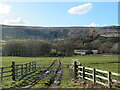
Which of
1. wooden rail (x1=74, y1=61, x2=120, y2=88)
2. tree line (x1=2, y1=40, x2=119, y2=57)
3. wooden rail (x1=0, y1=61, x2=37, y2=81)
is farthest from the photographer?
tree line (x1=2, y1=40, x2=119, y2=57)

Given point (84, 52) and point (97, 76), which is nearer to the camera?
point (97, 76)

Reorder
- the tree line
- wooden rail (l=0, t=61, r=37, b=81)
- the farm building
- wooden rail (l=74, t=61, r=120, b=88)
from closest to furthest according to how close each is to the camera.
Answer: wooden rail (l=74, t=61, r=120, b=88), wooden rail (l=0, t=61, r=37, b=81), the tree line, the farm building

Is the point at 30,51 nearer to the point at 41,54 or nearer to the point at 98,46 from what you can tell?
the point at 41,54

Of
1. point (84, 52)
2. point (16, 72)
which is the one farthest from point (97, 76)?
point (84, 52)

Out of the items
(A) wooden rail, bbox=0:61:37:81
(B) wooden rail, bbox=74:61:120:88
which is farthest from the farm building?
(B) wooden rail, bbox=74:61:120:88

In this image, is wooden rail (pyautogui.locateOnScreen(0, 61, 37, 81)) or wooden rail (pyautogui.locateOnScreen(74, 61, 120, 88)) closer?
wooden rail (pyautogui.locateOnScreen(74, 61, 120, 88))

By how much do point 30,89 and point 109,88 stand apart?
3787 mm

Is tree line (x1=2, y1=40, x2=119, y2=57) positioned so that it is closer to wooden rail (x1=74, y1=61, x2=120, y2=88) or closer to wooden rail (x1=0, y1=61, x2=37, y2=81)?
wooden rail (x1=0, y1=61, x2=37, y2=81)

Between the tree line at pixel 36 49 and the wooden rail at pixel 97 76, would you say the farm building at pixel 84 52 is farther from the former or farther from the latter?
the wooden rail at pixel 97 76

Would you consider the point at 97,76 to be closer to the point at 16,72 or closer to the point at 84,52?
the point at 16,72

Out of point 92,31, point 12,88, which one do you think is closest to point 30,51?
point 12,88

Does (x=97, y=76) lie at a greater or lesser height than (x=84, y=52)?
greater

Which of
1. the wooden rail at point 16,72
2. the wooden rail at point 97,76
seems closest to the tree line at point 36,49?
the wooden rail at point 16,72

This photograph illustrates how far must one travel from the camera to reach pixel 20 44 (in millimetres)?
75375
